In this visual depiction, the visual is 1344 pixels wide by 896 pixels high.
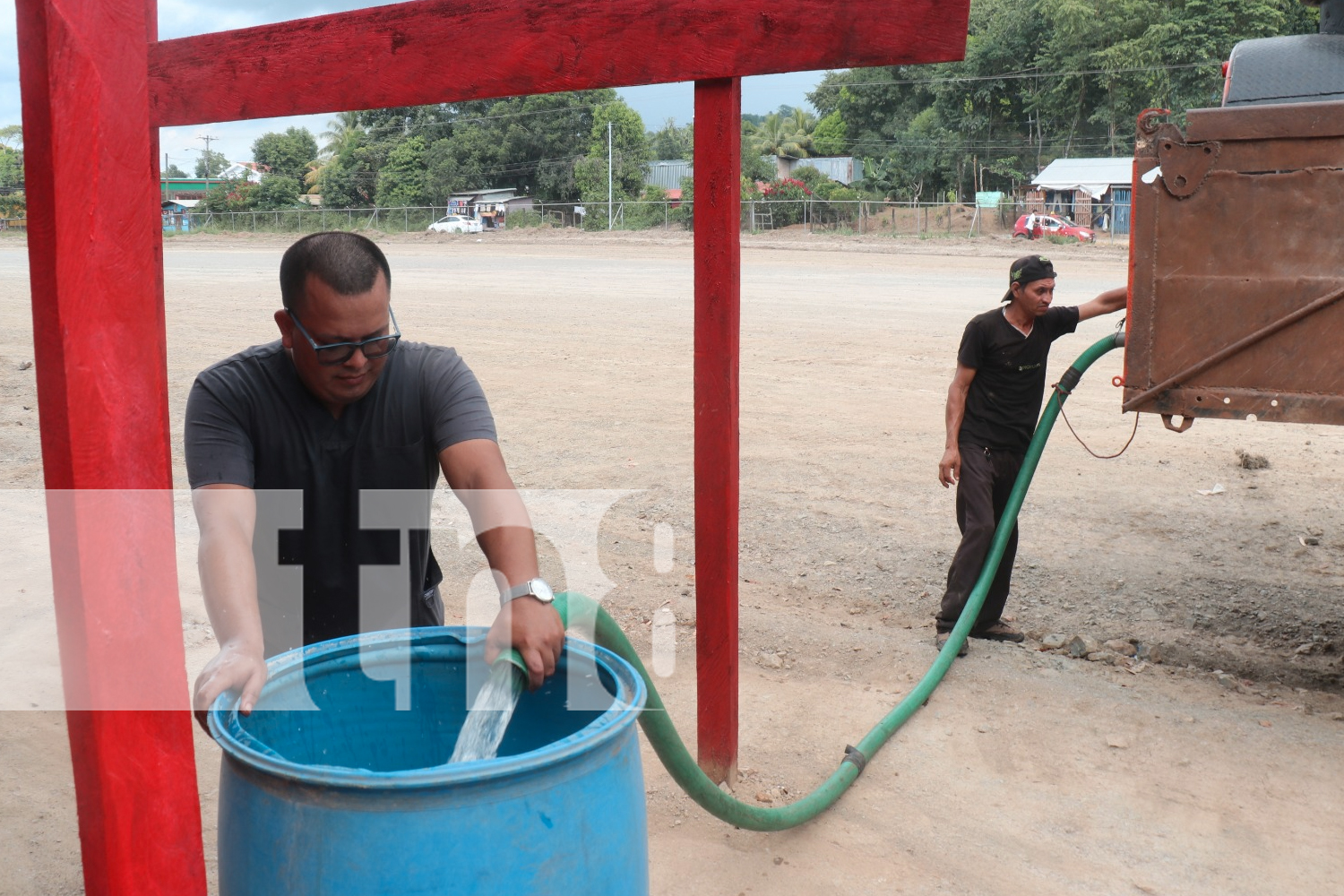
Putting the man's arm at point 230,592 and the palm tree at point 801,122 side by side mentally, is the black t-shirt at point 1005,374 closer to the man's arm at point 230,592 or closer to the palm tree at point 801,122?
the man's arm at point 230,592

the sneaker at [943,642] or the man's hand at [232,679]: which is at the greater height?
the man's hand at [232,679]

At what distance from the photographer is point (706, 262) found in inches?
127

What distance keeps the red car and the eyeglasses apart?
30.5 m

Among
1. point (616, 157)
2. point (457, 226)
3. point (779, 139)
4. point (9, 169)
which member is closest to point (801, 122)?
point (779, 139)

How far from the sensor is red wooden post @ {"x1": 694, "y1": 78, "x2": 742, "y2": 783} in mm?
3160

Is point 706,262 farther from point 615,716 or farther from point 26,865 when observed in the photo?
point 26,865

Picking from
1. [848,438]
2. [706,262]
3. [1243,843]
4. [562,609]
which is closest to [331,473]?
[562,609]

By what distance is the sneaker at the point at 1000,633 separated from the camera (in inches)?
203

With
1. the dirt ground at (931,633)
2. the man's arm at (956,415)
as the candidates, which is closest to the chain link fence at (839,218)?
the dirt ground at (931,633)

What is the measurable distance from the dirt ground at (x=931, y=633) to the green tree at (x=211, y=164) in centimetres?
8174

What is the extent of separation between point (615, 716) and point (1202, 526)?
18.7 ft

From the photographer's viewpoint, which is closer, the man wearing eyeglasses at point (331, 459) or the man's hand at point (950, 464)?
the man wearing eyeglasses at point (331, 459)

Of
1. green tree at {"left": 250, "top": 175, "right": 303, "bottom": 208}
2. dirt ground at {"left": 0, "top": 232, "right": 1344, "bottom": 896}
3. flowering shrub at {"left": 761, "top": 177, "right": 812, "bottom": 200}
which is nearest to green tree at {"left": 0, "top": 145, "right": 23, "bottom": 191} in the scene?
green tree at {"left": 250, "top": 175, "right": 303, "bottom": 208}

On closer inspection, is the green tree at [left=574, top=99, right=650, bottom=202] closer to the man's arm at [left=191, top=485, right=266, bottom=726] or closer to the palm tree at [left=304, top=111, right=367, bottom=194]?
the palm tree at [left=304, top=111, right=367, bottom=194]
